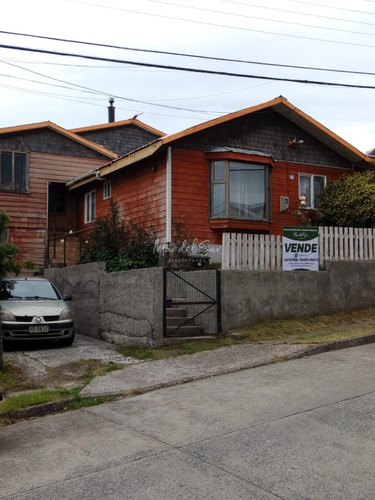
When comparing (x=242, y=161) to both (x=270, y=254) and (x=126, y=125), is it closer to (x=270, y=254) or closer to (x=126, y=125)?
(x=270, y=254)

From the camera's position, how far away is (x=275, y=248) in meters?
12.4

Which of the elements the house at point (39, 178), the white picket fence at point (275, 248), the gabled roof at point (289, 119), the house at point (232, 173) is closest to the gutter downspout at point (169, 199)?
the house at point (232, 173)

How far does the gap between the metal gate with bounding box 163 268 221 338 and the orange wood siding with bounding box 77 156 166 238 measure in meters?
4.34

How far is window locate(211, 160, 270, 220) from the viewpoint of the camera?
634 inches

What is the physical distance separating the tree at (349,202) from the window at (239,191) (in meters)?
2.07

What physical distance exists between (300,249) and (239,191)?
4.30 m

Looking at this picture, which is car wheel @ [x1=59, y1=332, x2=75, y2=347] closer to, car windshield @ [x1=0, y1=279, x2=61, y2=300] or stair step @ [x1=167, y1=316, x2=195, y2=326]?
car windshield @ [x1=0, y1=279, x2=61, y2=300]

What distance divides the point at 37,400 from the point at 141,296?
13.2 feet

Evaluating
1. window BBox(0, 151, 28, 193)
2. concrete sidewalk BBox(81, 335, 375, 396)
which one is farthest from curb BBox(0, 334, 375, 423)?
window BBox(0, 151, 28, 193)

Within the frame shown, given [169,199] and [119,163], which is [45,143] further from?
[169,199]

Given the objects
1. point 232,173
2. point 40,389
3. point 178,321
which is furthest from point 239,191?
point 40,389

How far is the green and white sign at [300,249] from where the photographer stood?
488 inches

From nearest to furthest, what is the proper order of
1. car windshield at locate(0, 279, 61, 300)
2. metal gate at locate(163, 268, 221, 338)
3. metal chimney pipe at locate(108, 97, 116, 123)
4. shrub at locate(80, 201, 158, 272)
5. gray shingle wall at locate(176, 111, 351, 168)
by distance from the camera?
metal gate at locate(163, 268, 221, 338) < car windshield at locate(0, 279, 61, 300) < shrub at locate(80, 201, 158, 272) < gray shingle wall at locate(176, 111, 351, 168) < metal chimney pipe at locate(108, 97, 116, 123)

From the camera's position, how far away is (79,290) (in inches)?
571
